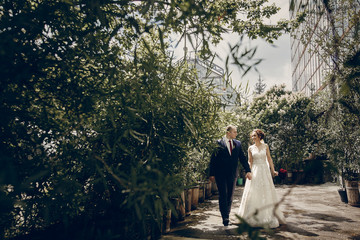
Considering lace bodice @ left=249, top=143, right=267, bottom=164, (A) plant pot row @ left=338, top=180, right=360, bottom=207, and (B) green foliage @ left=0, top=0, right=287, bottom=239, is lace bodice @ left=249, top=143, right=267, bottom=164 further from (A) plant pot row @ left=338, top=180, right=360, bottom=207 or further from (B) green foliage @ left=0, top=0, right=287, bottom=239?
(A) plant pot row @ left=338, top=180, right=360, bottom=207

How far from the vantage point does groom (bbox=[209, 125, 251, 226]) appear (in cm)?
433

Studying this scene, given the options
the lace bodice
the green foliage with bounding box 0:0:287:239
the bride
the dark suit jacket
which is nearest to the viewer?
the green foliage with bounding box 0:0:287:239

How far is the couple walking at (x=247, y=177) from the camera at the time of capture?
434 cm

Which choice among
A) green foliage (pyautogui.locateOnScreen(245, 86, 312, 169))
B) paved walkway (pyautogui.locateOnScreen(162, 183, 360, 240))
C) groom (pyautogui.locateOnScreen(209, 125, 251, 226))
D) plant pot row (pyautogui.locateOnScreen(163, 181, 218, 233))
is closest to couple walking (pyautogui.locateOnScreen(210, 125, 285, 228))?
groom (pyautogui.locateOnScreen(209, 125, 251, 226))

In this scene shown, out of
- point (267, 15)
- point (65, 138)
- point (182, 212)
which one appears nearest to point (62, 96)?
point (65, 138)

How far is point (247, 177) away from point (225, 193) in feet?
2.06

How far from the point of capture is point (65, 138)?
211 centimetres

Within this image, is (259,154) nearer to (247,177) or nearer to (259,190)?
(247,177)

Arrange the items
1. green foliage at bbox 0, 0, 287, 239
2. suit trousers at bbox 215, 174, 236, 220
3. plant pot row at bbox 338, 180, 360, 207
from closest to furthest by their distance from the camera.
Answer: green foliage at bbox 0, 0, 287, 239, suit trousers at bbox 215, 174, 236, 220, plant pot row at bbox 338, 180, 360, 207

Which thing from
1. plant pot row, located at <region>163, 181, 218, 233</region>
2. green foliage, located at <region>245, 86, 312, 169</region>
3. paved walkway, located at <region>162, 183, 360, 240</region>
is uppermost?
green foliage, located at <region>245, 86, 312, 169</region>

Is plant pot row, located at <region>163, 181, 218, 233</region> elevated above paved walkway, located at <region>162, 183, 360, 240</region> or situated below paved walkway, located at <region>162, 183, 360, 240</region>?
above

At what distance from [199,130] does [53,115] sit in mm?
1305

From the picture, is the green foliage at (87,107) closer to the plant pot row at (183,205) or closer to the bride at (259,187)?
the plant pot row at (183,205)

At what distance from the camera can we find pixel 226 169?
447 cm
